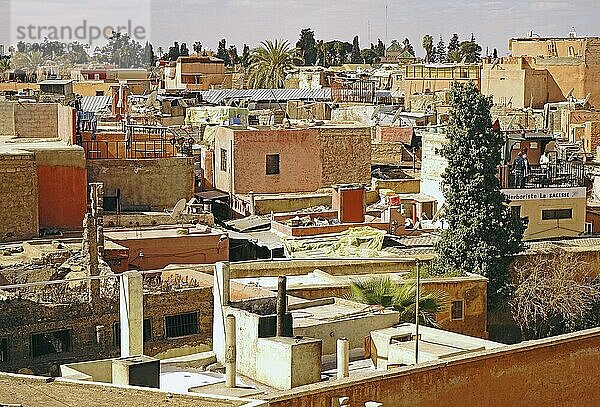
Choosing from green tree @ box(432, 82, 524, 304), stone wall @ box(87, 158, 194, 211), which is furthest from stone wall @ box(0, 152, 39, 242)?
green tree @ box(432, 82, 524, 304)

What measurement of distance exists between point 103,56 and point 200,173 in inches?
2668

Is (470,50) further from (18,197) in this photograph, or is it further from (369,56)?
(18,197)

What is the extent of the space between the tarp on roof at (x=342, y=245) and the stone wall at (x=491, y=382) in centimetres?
758

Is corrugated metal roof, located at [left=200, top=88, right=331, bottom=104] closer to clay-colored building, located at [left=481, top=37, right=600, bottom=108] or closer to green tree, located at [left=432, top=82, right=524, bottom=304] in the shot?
clay-colored building, located at [left=481, top=37, right=600, bottom=108]

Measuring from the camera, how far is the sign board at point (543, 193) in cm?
2558

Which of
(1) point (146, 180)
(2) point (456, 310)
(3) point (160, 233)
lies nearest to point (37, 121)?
(1) point (146, 180)

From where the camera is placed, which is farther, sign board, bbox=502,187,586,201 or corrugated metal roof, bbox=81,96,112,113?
corrugated metal roof, bbox=81,96,112,113

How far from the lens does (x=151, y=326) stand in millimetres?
18156

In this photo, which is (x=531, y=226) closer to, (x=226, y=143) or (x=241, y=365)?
(x=226, y=143)

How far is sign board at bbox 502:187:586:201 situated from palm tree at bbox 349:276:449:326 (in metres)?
6.49

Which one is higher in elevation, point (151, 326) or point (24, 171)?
point (24, 171)

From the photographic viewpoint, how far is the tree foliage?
2214 centimetres

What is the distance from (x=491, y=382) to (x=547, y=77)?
38.0 meters

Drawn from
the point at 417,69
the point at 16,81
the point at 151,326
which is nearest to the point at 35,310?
the point at 151,326
